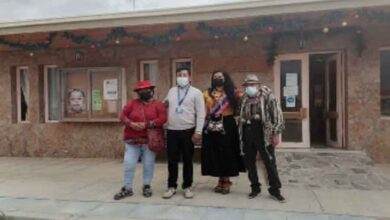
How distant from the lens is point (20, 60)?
10336 millimetres

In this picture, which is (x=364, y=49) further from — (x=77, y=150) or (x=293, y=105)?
(x=77, y=150)

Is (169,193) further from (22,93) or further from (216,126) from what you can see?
(22,93)

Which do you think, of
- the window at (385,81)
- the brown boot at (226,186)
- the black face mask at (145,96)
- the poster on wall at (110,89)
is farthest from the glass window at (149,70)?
the window at (385,81)

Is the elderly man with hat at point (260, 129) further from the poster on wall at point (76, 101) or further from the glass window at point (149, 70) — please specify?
the poster on wall at point (76, 101)

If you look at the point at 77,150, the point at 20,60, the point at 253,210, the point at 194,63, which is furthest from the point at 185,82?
the point at 20,60

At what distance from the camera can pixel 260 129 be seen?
5.74 m

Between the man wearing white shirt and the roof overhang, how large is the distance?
209cm

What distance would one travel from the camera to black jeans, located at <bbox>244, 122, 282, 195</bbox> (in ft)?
18.6

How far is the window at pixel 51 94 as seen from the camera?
10375mm

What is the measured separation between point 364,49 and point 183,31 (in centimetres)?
385

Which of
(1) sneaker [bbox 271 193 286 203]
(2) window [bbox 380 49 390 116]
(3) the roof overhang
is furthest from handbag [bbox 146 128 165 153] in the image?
(2) window [bbox 380 49 390 116]

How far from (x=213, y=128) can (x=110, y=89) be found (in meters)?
4.60

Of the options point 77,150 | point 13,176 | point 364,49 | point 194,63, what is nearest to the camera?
point 13,176

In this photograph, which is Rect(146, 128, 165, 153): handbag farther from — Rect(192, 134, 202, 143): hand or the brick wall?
the brick wall
